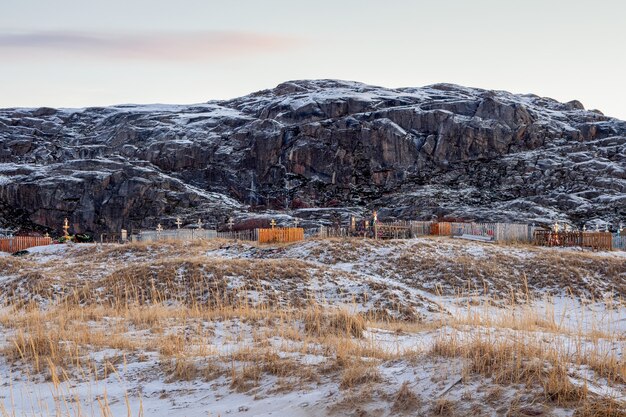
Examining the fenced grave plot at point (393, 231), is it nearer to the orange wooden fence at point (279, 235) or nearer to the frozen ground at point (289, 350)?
the orange wooden fence at point (279, 235)

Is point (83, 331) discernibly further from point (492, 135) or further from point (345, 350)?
point (492, 135)

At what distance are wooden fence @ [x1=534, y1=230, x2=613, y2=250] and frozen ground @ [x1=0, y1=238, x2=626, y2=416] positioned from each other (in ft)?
47.7

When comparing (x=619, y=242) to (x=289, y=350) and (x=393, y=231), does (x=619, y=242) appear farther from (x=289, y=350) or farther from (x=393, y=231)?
(x=289, y=350)

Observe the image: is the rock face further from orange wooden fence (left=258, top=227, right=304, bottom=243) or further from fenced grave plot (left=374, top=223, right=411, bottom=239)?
orange wooden fence (left=258, top=227, right=304, bottom=243)

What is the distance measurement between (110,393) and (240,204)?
265ft

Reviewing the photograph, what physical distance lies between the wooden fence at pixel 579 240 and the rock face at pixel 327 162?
27.1m

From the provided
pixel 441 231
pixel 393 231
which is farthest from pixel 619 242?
pixel 393 231

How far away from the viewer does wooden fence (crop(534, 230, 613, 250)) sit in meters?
32.4

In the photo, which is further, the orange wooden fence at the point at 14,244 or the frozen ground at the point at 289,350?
the orange wooden fence at the point at 14,244

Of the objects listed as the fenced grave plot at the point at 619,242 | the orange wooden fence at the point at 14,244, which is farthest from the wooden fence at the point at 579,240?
the orange wooden fence at the point at 14,244

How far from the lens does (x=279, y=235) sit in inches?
1240

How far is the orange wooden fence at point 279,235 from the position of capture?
103ft

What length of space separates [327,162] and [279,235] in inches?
2416

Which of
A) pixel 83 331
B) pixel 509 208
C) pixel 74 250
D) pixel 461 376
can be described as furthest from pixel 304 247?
pixel 509 208
